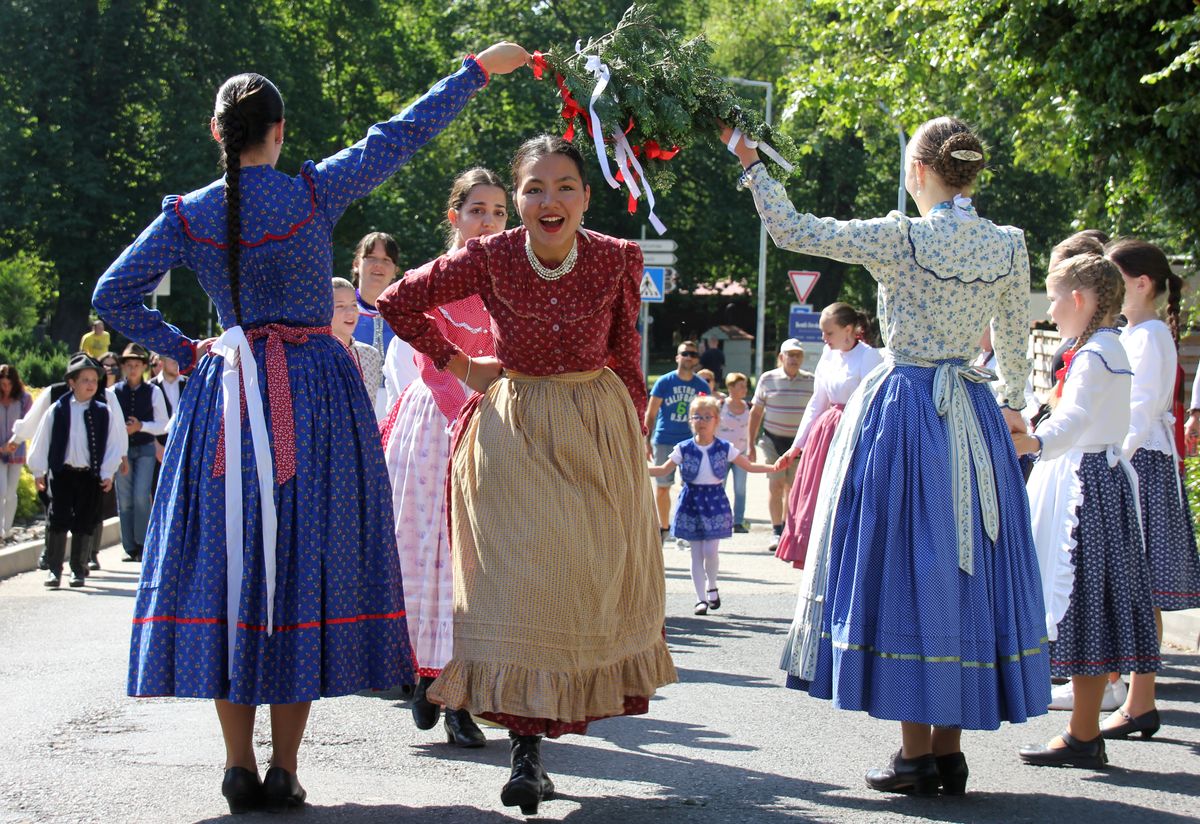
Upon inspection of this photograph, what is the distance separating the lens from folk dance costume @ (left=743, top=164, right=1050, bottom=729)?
4.88 metres

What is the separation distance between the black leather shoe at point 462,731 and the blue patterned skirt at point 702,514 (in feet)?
13.9

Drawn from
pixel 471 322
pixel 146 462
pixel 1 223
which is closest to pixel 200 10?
pixel 1 223

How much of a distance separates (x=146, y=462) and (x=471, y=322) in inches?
325

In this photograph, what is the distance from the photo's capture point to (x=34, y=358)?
23641 mm

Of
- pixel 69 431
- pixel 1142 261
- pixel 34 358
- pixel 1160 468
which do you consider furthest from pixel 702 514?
pixel 34 358

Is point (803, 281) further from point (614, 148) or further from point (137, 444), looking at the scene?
point (614, 148)

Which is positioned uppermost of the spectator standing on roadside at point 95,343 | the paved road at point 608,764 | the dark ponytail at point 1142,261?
the spectator standing on roadside at point 95,343

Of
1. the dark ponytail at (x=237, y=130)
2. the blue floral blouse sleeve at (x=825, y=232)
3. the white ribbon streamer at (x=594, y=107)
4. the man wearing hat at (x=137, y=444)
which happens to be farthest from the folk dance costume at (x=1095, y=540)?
the man wearing hat at (x=137, y=444)

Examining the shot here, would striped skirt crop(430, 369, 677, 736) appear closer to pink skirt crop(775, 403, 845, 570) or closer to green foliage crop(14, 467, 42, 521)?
pink skirt crop(775, 403, 845, 570)

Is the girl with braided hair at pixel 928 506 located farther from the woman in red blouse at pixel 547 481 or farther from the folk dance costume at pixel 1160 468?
the folk dance costume at pixel 1160 468

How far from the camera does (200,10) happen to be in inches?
1446

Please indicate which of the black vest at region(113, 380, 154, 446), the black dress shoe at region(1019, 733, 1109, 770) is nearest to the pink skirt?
the black dress shoe at region(1019, 733, 1109, 770)

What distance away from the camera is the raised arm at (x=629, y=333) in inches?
198

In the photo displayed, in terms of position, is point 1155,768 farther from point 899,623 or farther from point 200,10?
point 200,10
